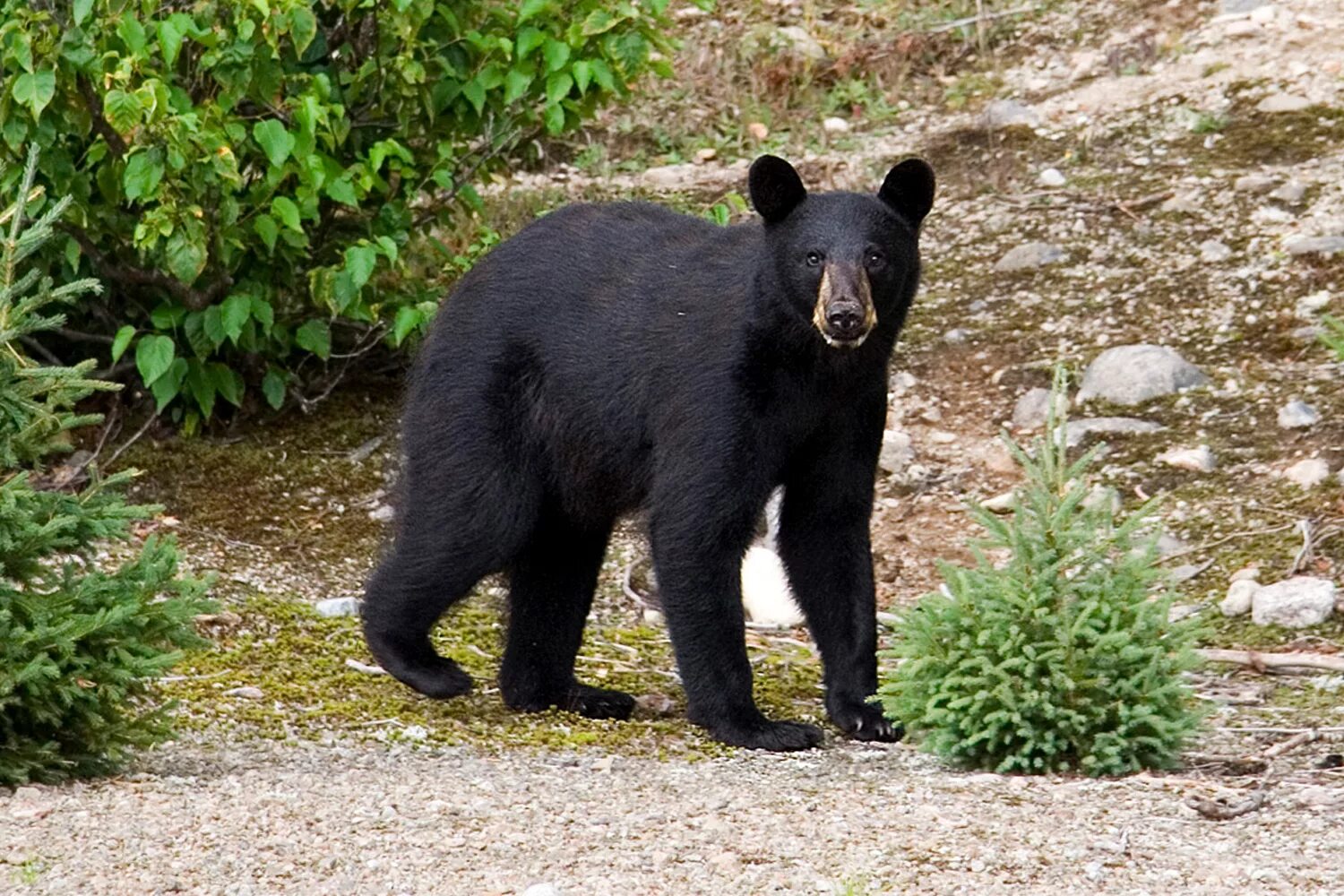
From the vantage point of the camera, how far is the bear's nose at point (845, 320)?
5184mm

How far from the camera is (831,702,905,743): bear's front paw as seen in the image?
559 centimetres

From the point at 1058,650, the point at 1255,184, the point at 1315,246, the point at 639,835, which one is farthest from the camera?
the point at 1255,184

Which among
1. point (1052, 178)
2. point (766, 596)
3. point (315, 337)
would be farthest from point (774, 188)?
point (1052, 178)

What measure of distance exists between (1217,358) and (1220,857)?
13.9 ft

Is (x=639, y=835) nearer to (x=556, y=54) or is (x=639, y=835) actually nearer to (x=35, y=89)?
(x=35, y=89)

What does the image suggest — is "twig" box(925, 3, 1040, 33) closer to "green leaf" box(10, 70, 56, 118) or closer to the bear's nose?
"green leaf" box(10, 70, 56, 118)

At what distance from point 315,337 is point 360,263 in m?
0.62

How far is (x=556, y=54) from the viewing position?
276 inches

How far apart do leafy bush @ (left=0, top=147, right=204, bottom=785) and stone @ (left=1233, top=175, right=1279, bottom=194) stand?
5.57 meters

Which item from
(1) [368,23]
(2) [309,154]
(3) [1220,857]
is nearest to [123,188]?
(2) [309,154]

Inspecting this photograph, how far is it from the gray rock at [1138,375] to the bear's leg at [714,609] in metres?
2.67

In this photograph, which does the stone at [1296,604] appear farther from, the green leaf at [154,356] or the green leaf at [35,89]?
the green leaf at [35,89]

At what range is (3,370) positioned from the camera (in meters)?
4.41

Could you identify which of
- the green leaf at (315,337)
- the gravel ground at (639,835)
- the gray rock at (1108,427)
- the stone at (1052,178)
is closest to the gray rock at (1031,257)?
the stone at (1052,178)
